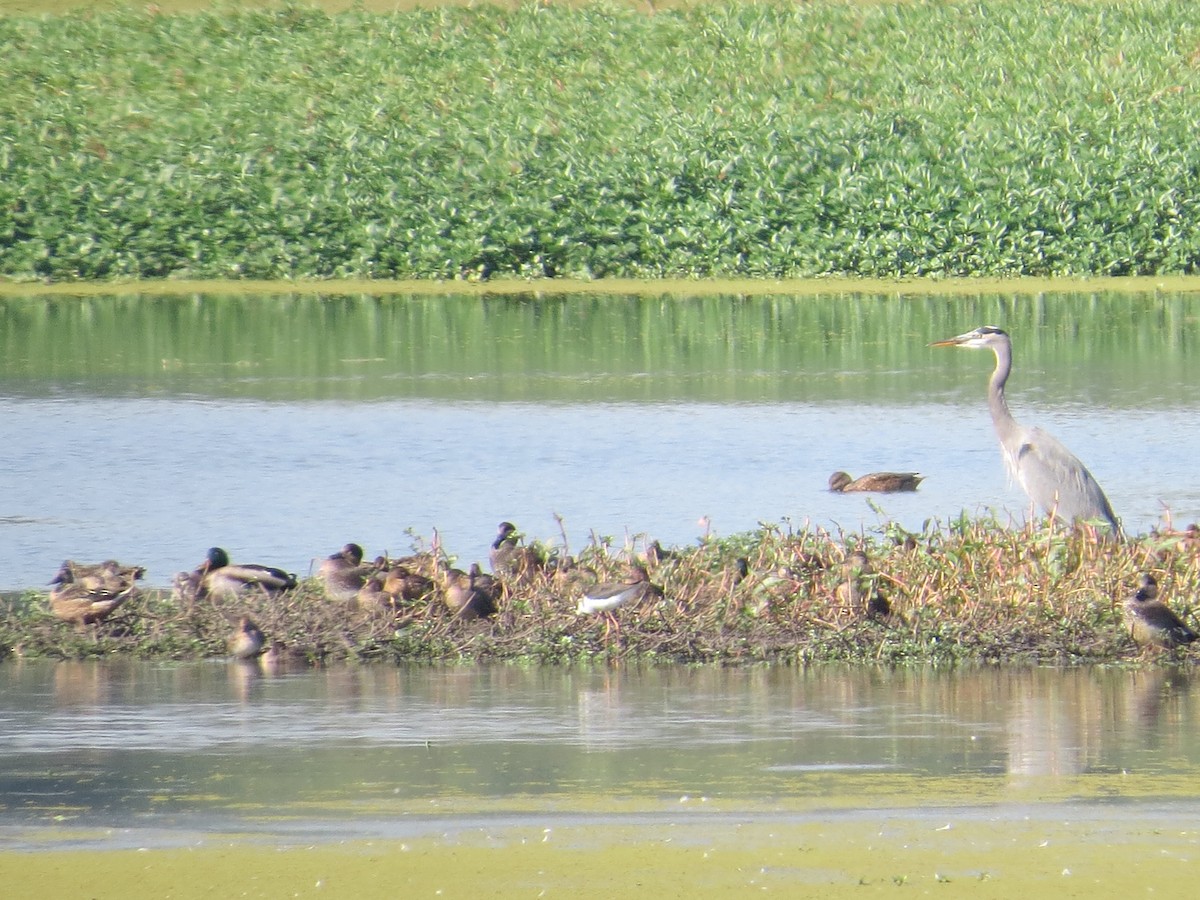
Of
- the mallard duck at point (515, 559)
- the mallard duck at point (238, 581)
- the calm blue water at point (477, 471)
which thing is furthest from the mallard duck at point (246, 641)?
the calm blue water at point (477, 471)

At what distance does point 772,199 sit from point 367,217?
5252 mm

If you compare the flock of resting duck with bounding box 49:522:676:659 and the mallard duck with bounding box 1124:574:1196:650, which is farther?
the flock of resting duck with bounding box 49:522:676:659

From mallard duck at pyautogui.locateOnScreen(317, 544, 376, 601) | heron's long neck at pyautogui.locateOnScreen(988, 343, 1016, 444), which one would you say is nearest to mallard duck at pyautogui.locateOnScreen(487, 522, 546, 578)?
mallard duck at pyautogui.locateOnScreen(317, 544, 376, 601)

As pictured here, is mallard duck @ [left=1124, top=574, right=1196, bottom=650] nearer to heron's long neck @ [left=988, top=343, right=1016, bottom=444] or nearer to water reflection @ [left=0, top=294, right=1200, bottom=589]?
water reflection @ [left=0, top=294, right=1200, bottom=589]

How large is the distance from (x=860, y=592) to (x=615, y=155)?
2300 cm

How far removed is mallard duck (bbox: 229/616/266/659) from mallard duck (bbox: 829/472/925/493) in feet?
17.7

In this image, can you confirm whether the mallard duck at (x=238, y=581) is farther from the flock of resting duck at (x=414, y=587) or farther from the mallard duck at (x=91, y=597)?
the mallard duck at (x=91, y=597)

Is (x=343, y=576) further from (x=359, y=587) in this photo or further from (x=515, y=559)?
(x=515, y=559)

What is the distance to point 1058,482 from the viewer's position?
441 inches

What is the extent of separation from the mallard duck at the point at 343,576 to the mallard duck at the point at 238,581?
0.18m

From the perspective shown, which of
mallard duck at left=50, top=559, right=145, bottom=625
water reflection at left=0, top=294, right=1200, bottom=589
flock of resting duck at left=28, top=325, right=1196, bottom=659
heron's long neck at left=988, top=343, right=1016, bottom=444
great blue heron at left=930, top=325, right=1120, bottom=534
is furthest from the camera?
water reflection at left=0, top=294, right=1200, bottom=589

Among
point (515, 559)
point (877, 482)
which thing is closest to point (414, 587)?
point (515, 559)

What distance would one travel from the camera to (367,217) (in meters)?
30.7

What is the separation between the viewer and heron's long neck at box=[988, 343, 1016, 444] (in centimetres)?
1180
